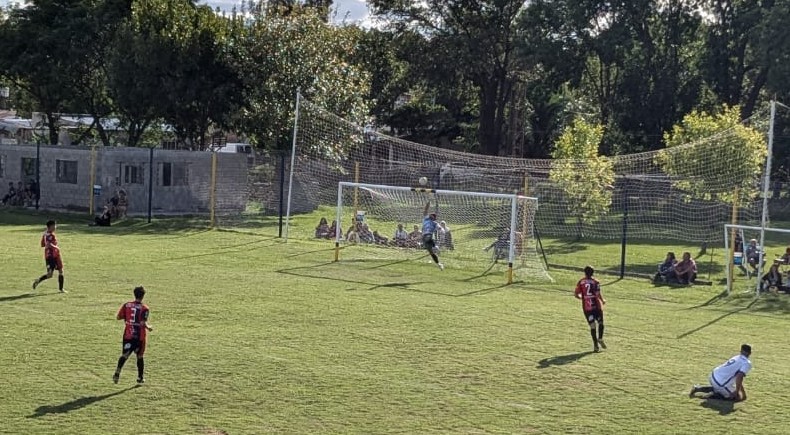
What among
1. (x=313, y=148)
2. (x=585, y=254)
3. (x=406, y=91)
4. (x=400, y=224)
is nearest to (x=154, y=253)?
(x=400, y=224)

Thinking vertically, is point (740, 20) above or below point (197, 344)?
above

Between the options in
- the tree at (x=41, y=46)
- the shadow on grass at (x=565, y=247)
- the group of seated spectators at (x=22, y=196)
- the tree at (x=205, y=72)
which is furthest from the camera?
the tree at (x=41, y=46)

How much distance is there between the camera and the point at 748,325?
17.6 meters

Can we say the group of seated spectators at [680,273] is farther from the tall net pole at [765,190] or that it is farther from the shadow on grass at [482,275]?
the shadow on grass at [482,275]

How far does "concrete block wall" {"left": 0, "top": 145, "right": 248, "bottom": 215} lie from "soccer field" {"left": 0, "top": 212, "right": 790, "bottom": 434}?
38.2 feet

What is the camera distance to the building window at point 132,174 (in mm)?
35156

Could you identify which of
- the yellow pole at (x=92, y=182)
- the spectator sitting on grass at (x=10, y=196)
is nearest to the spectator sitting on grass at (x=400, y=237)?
the yellow pole at (x=92, y=182)

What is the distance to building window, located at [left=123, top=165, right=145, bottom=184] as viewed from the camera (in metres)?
35.2

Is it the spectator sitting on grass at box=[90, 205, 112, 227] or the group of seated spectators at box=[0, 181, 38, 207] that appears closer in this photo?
the spectator sitting on grass at box=[90, 205, 112, 227]

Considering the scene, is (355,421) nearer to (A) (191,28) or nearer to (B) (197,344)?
(B) (197,344)

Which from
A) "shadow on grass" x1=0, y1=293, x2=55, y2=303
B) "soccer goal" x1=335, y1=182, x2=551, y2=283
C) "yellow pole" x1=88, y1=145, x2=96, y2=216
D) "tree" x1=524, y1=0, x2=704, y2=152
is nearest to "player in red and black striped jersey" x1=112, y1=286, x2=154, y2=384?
"shadow on grass" x1=0, y1=293, x2=55, y2=303

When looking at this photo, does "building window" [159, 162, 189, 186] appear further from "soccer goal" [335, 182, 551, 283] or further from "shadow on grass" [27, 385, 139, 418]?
"shadow on grass" [27, 385, 139, 418]

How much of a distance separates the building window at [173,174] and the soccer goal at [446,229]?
10382mm

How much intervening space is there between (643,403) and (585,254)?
18.3m
